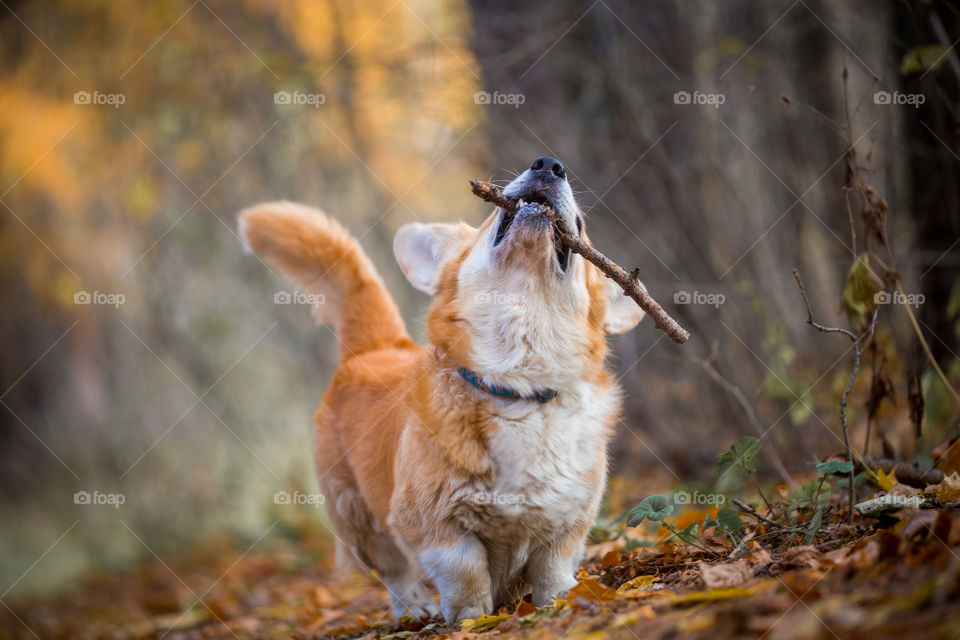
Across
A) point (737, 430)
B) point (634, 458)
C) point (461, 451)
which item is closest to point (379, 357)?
point (461, 451)

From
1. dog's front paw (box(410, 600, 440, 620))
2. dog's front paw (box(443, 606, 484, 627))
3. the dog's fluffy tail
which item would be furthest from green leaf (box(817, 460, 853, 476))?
the dog's fluffy tail

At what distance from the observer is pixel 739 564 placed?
7.75 feet

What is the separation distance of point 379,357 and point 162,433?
17.3 feet

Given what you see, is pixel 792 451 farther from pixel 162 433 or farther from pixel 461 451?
pixel 162 433

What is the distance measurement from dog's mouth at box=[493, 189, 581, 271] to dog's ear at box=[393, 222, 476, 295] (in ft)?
1.26

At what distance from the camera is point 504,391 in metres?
3.11

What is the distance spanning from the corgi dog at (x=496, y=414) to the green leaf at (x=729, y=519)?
21.4 inches

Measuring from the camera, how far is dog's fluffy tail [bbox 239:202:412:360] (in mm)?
4270

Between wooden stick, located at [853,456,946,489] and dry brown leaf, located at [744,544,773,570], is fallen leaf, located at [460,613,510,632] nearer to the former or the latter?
dry brown leaf, located at [744,544,773,570]
